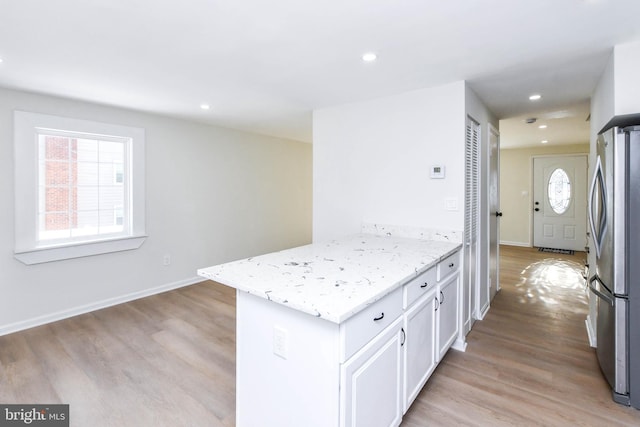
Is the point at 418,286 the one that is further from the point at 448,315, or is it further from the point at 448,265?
the point at 448,315

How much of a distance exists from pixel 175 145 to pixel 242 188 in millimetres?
1202

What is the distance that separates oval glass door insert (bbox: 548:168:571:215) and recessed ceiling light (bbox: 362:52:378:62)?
6.48m

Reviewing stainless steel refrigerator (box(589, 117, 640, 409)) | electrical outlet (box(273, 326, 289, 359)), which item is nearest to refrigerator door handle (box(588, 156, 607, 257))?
stainless steel refrigerator (box(589, 117, 640, 409))

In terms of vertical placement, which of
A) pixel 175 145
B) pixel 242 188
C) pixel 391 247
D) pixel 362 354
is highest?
pixel 175 145

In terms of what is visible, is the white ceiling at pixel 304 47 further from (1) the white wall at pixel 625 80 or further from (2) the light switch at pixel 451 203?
(2) the light switch at pixel 451 203

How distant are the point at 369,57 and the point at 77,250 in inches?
135

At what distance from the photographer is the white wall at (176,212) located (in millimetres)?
2984

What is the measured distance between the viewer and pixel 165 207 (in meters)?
4.11

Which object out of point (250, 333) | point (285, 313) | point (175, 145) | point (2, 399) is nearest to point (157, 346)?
point (2, 399)

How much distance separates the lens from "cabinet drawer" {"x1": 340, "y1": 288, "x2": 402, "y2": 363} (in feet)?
3.99

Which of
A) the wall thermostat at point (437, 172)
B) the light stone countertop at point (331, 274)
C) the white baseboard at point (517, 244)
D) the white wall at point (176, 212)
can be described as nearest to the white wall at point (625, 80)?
the wall thermostat at point (437, 172)

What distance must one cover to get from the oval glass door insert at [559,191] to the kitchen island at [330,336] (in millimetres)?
6371

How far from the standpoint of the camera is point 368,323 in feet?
4.45

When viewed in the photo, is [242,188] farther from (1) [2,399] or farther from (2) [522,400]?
(2) [522,400]
